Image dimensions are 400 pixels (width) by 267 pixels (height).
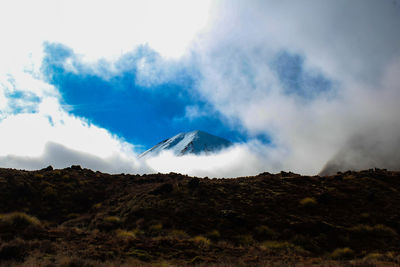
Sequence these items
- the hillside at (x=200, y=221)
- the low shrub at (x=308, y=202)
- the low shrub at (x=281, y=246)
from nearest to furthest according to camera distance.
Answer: the hillside at (x=200, y=221) < the low shrub at (x=281, y=246) < the low shrub at (x=308, y=202)

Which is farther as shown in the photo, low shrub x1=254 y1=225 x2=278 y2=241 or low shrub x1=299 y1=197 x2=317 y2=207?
low shrub x1=299 y1=197 x2=317 y2=207

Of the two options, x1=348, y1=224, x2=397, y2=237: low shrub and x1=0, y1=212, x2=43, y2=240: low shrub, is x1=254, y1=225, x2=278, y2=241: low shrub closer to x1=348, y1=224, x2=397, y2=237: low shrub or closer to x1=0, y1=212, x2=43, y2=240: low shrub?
x1=348, y1=224, x2=397, y2=237: low shrub

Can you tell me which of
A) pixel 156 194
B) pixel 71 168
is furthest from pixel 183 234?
pixel 71 168

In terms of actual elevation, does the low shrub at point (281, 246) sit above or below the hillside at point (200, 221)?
below

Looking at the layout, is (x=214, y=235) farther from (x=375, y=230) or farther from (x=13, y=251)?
(x=375, y=230)

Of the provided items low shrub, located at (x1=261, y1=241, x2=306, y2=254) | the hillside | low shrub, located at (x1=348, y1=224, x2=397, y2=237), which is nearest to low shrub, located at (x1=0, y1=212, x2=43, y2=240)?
the hillside

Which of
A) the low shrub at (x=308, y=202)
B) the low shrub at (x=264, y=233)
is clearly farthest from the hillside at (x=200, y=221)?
the low shrub at (x=308, y=202)

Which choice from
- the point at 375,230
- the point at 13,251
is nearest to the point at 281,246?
the point at 375,230

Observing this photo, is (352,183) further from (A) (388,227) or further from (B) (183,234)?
(B) (183,234)

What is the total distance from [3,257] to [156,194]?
57.2 ft

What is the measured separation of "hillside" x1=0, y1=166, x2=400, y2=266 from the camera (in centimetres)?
1166

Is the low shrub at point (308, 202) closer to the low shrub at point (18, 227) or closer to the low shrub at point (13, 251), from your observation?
the low shrub at point (18, 227)

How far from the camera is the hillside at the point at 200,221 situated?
11656 millimetres

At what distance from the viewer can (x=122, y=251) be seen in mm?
11867
